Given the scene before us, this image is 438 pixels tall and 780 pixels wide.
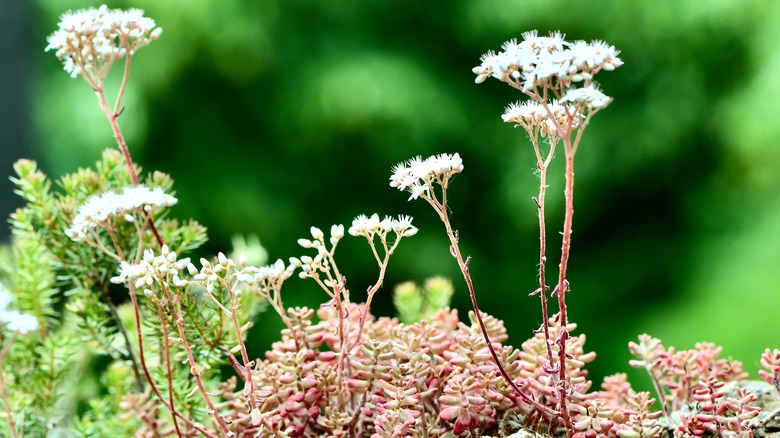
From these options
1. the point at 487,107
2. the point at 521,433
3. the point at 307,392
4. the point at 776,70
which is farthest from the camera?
the point at 487,107

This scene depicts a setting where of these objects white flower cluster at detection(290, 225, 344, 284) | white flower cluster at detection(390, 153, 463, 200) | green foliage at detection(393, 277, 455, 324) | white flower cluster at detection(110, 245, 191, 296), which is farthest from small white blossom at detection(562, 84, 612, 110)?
green foliage at detection(393, 277, 455, 324)

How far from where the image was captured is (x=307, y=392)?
2.37ft

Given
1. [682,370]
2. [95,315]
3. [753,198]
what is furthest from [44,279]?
[753,198]

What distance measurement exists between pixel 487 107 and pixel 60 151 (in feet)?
6.13

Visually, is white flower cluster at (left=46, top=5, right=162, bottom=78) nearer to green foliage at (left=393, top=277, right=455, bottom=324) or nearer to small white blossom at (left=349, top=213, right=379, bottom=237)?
small white blossom at (left=349, top=213, right=379, bottom=237)

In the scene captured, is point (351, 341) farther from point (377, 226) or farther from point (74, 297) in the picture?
point (74, 297)

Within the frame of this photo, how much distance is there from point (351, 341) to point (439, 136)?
2693mm

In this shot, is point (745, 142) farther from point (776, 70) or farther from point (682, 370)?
point (682, 370)

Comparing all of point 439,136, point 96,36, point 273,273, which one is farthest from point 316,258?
point 439,136

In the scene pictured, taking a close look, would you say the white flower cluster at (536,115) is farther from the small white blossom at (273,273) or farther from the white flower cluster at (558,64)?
the small white blossom at (273,273)

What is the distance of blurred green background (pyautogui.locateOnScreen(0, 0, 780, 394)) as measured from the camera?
3.32 meters

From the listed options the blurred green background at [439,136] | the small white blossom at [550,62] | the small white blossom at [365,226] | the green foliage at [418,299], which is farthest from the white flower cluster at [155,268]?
the blurred green background at [439,136]

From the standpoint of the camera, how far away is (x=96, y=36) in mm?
695

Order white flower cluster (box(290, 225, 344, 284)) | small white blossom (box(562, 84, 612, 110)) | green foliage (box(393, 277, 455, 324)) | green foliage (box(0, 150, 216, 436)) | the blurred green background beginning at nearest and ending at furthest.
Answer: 1. small white blossom (box(562, 84, 612, 110))
2. white flower cluster (box(290, 225, 344, 284))
3. green foliage (box(0, 150, 216, 436))
4. green foliage (box(393, 277, 455, 324))
5. the blurred green background
